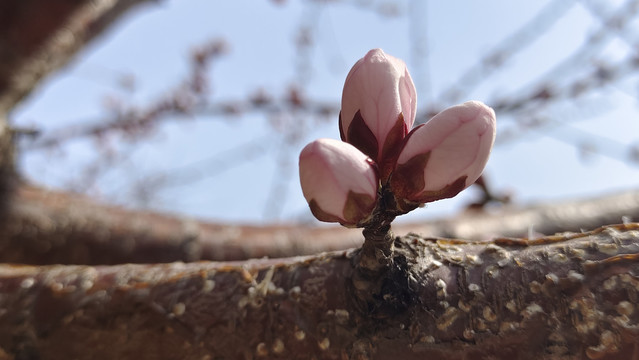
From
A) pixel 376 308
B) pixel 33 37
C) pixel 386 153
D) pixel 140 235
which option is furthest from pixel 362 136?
pixel 33 37

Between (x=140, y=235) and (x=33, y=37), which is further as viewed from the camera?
(x=33, y=37)

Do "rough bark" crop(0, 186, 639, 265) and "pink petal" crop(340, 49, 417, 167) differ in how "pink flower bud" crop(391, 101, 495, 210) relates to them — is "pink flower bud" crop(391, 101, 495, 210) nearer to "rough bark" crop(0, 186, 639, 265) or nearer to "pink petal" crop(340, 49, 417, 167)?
"pink petal" crop(340, 49, 417, 167)

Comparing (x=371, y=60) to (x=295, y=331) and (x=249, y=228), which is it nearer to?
(x=295, y=331)

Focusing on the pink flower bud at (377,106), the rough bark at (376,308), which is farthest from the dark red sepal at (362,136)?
the rough bark at (376,308)

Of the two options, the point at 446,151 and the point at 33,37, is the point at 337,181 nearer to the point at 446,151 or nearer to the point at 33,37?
the point at 446,151

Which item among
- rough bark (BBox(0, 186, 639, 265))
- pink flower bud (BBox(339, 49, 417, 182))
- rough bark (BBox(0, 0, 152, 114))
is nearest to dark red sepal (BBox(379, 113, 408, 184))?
pink flower bud (BBox(339, 49, 417, 182))

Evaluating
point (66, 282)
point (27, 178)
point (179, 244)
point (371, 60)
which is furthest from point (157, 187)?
point (371, 60)
